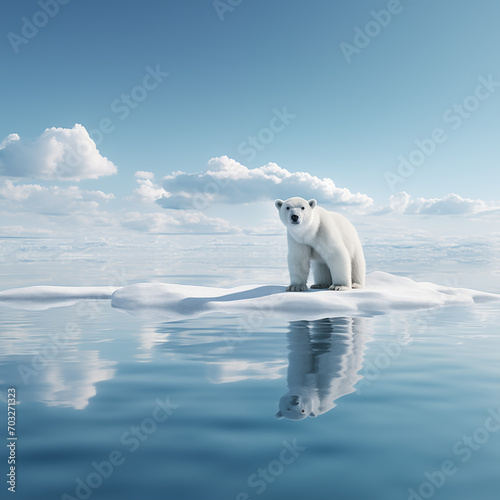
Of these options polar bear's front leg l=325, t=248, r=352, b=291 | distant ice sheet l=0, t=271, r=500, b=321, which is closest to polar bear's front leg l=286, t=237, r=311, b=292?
distant ice sheet l=0, t=271, r=500, b=321

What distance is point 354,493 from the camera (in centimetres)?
195

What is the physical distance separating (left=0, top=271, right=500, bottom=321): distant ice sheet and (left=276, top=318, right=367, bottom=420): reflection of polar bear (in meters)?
0.99

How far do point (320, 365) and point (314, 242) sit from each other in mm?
4374

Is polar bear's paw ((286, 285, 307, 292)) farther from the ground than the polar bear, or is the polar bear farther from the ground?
the polar bear

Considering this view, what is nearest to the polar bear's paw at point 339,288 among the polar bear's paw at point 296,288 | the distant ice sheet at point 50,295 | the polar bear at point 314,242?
the polar bear at point 314,242

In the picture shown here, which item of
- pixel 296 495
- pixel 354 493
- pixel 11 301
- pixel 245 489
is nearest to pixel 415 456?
pixel 354 493

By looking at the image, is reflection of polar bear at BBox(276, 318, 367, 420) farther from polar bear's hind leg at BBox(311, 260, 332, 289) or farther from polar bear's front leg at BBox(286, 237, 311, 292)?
polar bear's hind leg at BBox(311, 260, 332, 289)

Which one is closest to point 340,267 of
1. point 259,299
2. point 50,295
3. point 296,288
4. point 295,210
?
point 296,288

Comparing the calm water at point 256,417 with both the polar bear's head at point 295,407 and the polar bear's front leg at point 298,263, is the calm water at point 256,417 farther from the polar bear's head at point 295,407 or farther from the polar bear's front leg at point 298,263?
the polar bear's front leg at point 298,263

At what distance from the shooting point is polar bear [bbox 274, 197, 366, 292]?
26.0ft

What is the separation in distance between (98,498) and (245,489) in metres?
0.65

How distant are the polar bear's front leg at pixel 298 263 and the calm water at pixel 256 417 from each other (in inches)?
119

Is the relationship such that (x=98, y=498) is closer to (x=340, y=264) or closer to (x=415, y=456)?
(x=415, y=456)

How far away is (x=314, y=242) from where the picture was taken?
807cm
